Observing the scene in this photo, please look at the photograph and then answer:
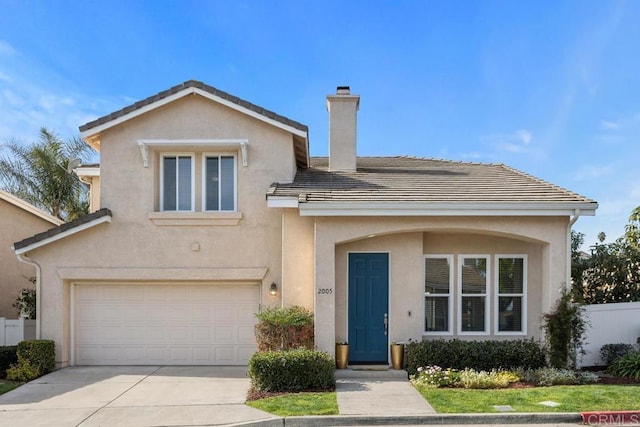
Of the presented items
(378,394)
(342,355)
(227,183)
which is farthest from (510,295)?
(227,183)

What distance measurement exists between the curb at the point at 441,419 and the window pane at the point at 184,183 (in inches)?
253

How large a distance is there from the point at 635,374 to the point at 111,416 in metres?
10.2

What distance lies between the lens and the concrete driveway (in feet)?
24.5

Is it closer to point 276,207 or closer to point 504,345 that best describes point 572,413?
point 504,345

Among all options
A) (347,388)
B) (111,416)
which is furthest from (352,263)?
(111,416)

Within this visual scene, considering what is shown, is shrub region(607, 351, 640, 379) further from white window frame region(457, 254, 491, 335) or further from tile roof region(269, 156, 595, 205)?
tile roof region(269, 156, 595, 205)

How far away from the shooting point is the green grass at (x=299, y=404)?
24.5 feet

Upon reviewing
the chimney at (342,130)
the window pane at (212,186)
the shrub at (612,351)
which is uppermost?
the chimney at (342,130)

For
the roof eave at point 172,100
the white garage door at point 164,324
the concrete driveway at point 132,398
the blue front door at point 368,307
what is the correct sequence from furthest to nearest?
the white garage door at point 164,324
the roof eave at point 172,100
the blue front door at point 368,307
the concrete driveway at point 132,398

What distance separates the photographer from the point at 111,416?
7629 millimetres

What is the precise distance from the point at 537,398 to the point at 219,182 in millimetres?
8414

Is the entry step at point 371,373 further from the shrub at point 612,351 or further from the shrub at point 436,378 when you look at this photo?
the shrub at point 612,351

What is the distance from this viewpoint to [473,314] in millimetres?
11289

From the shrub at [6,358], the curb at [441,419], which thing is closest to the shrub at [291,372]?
the curb at [441,419]
